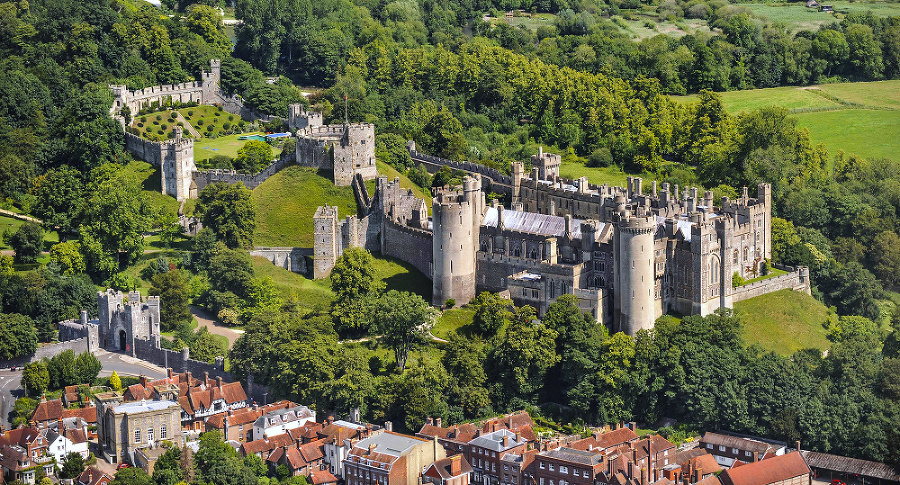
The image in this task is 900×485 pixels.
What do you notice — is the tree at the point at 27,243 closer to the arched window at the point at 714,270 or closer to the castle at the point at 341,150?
the castle at the point at 341,150

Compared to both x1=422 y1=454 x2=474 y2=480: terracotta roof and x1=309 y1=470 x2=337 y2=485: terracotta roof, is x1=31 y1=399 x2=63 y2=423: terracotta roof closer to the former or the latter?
x1=309 y1=470 x2=337 y2=485: terracotta roof

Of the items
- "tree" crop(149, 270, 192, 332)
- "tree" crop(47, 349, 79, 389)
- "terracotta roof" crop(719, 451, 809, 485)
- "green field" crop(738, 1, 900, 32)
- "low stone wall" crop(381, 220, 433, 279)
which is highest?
"green field" crop(738, 1, 900, 32)

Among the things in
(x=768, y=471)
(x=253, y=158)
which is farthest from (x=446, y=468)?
(x=253, y=158)

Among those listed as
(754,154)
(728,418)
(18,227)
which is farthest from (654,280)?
(18,227)

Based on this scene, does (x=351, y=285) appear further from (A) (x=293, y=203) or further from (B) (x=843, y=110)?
(B) (x=843, y=110)

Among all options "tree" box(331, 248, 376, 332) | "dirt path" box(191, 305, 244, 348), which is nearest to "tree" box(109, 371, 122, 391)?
"dirt path" box(191, 305, 244, 348)

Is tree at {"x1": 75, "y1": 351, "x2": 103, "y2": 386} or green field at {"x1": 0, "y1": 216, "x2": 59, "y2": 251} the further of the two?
green field at {"x1": 0, "y1": 216, "x2": 59, "y2": 251}

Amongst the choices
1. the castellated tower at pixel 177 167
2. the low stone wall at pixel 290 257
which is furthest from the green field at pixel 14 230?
the low stone wall at pixel 290 257

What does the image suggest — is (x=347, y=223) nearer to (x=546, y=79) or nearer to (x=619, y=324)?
(x=619, y=324)

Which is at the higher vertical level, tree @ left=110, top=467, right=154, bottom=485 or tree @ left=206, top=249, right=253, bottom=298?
tree @ left=206, top=249, right=253, bottom=298
